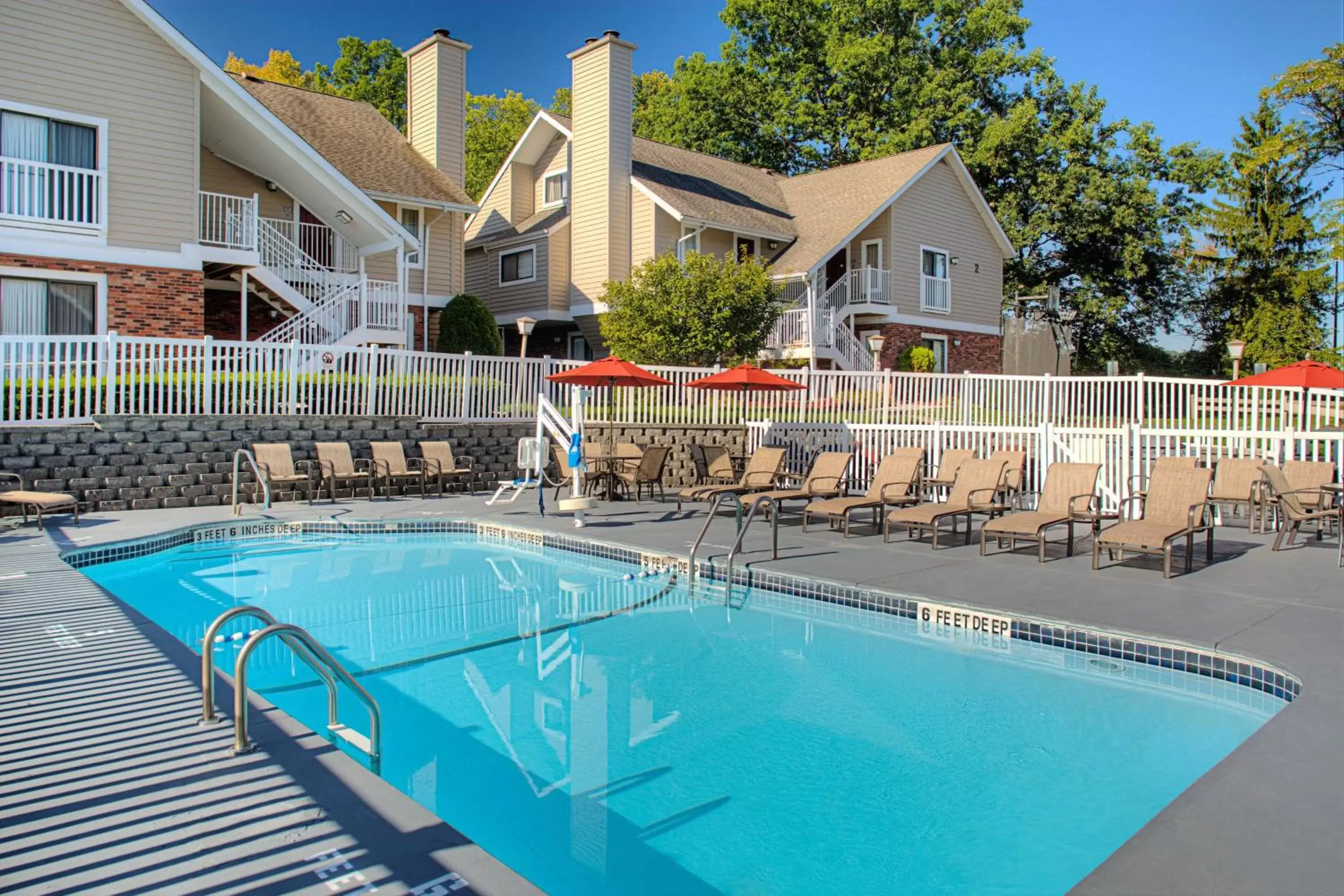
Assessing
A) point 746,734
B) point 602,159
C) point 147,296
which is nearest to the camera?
point 746,734

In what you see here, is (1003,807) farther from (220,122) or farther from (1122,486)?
(220,122)

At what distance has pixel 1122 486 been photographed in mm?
12414

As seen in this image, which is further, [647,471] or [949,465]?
[647,471]

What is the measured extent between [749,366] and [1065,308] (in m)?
24.4

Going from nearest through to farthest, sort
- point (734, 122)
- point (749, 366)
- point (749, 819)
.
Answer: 1. point (749, 819)
2. point (749, 366)
3. point (734, 122)

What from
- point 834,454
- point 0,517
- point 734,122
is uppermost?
point 734,122

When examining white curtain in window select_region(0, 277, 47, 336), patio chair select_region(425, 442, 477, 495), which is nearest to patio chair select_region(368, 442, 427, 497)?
patio chair select_region(425, 442, 477, 495)

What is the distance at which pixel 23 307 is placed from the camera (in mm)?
15445

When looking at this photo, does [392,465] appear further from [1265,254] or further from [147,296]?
[1265,254]

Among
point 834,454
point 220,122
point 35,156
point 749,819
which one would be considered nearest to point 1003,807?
point 749,819

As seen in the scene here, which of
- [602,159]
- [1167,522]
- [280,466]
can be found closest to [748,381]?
[1167,522]

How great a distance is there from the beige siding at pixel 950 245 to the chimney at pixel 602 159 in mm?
7998

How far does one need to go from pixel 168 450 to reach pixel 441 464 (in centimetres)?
391

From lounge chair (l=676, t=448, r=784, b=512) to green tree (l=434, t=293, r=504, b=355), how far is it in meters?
9.46
